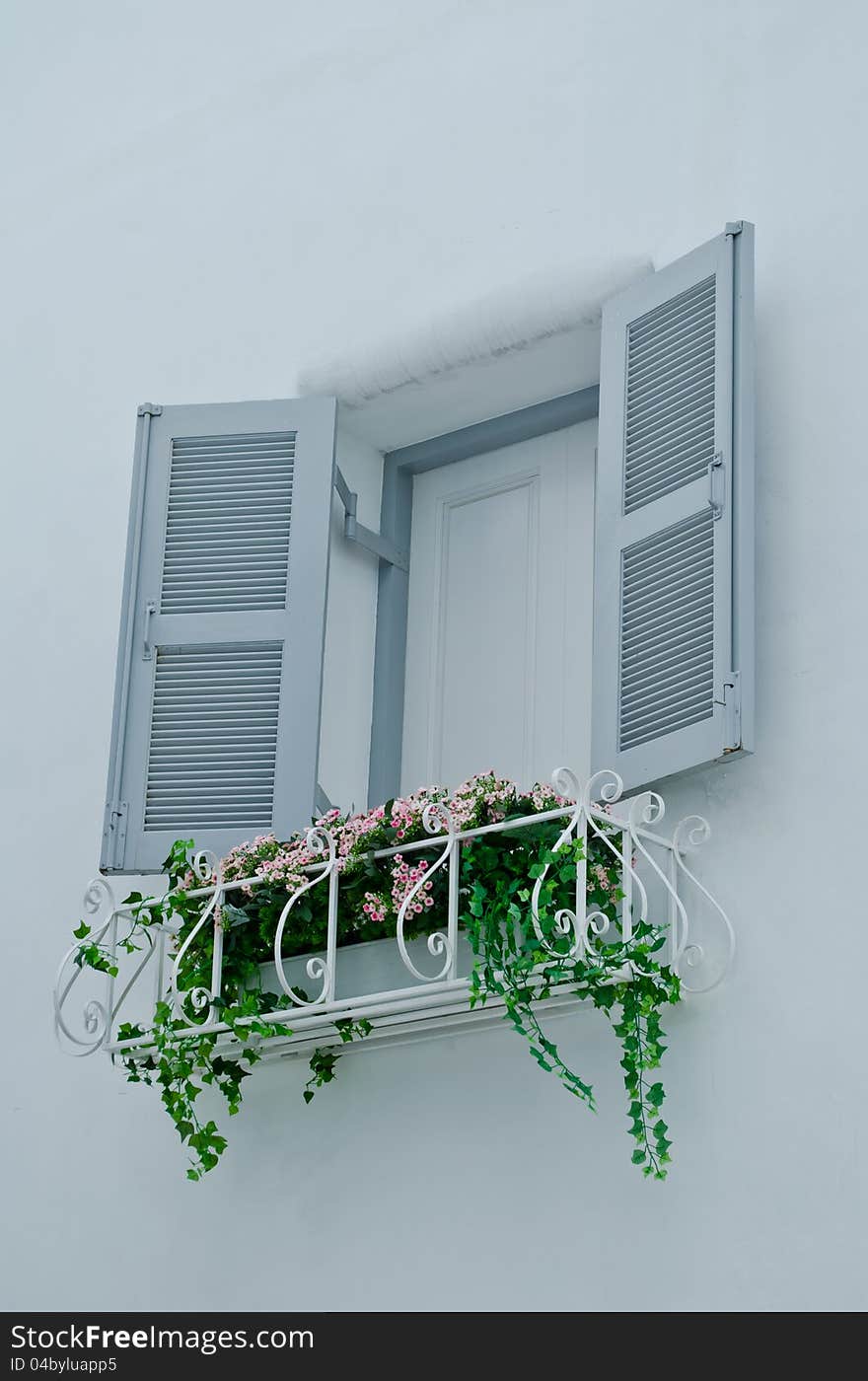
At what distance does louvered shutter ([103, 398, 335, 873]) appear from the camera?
14.7ft

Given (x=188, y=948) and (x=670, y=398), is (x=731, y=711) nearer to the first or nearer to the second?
(x=670, y=398)

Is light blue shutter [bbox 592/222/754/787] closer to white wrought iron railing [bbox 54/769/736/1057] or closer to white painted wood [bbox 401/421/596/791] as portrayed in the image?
white wrought iron railing [bbox 54/769/736/1057]

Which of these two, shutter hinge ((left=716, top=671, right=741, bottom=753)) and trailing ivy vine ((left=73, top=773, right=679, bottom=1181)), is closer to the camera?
trailing ivy vine ((left=73, top=773, right=679, bottom=1181))

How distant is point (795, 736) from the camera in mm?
3799

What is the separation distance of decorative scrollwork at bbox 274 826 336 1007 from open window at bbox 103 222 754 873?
0.37 meters

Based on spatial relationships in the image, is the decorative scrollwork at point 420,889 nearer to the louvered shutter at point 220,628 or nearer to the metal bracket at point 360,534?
the louvered shutter at point 220,628

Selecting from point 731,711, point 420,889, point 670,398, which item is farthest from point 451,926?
point 670,398

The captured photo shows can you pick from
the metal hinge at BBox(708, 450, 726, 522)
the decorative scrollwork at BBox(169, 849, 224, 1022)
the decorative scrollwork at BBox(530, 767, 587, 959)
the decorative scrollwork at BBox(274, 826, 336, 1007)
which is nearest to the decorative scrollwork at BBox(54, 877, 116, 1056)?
the decorative scrollwork at BBox(169, 849, 224, 1022)

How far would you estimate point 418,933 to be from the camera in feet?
12.7

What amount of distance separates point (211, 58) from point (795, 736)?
3.09 m

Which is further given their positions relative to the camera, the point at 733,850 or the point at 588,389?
the point at 588,389
